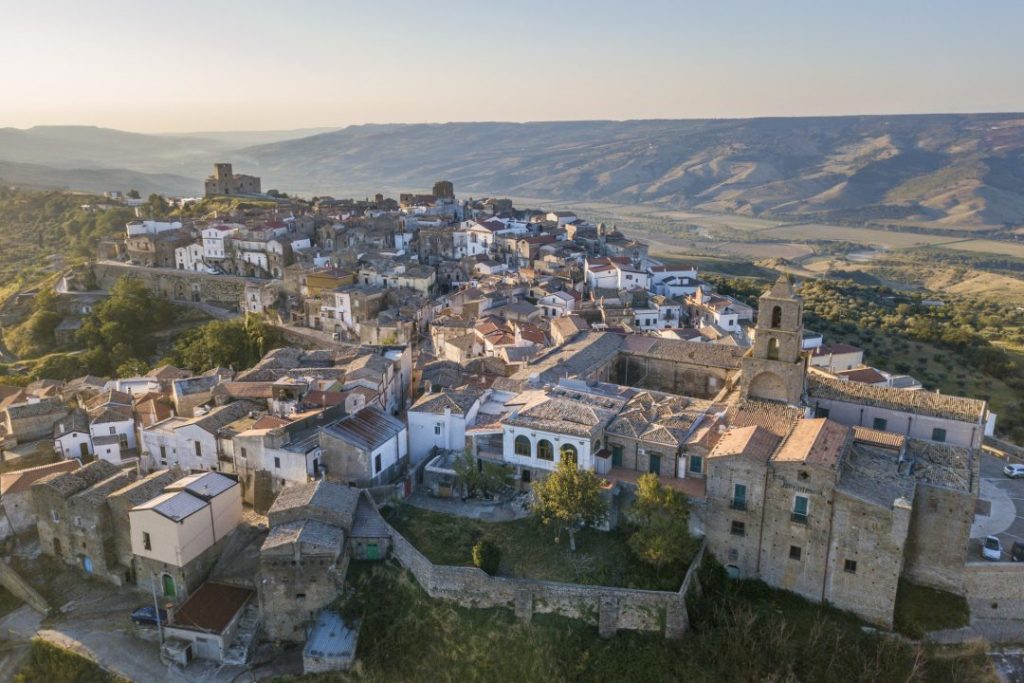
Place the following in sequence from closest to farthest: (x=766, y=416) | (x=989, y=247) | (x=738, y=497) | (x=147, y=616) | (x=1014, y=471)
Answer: (x=738, y=497)
(x=147, y=616)
(x=766, y=416)
(x=1014, y=471)
(x=989, y=247)

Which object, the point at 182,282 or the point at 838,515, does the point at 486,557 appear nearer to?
the point at 838,515

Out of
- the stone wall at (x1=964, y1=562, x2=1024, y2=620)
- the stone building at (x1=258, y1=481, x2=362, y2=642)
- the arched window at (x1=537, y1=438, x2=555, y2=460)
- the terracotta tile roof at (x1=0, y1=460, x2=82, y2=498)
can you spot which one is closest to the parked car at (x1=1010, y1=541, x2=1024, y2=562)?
the stone wall at (x1=964, y1=562, x2=1024, y2=620)

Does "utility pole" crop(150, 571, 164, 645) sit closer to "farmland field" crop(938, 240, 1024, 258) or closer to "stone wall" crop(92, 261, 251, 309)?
"stone wall" crop(92, 261, 251, 309)

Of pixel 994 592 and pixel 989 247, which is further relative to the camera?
pixel 989 247

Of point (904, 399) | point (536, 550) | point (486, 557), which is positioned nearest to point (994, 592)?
point (904, 399)

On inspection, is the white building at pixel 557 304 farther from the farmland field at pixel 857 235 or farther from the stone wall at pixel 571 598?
the farmland field at pixel 857 235

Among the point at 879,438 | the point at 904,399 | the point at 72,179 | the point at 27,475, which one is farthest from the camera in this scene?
the point at 72,179

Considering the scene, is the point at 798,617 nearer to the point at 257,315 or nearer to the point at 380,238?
the point at 257,315

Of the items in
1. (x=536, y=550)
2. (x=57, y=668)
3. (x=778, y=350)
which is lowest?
(x=57, y=668)
